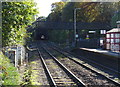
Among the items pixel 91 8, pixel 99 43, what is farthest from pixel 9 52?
pixel 91 8

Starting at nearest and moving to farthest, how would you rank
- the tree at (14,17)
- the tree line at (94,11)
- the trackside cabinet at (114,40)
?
the tree at (14,17)
the trackside cabinet at (114,40)
the tree line at (94,11)

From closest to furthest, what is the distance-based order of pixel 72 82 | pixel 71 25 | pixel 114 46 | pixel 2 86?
pixel 2 86
pixel 72 82
pixel 114 46
pixel 71 25

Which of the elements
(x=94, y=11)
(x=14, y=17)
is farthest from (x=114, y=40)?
(x=94, y=11)

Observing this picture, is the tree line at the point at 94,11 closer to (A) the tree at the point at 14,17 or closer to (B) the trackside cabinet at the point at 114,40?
(B) the trackside cabinet at the point at 114,40

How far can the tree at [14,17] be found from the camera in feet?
23.3

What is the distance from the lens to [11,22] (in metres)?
7.33

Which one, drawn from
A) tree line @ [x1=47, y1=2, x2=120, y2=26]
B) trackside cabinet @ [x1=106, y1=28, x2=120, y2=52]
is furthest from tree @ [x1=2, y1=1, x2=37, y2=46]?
tree line @ [x1=47, y1=2, x2=120, y2=26]

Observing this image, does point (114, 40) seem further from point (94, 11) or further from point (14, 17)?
point (94, 11)

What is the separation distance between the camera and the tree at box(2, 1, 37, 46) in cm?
710

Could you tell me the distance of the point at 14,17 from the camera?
7.17m

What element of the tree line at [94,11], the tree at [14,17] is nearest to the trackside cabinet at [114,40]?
the tree at [14,17]

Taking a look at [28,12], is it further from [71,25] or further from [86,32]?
[86,32]

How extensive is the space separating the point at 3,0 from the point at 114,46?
13185mm

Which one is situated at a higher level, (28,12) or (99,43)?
(28,12)
